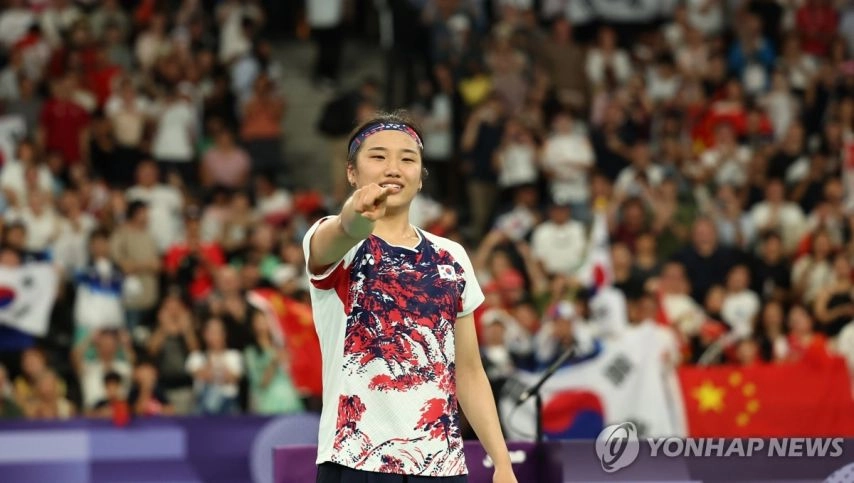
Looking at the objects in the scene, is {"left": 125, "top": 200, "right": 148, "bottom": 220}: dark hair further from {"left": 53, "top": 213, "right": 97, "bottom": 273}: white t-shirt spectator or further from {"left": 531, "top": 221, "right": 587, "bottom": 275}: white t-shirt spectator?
Answer: {"left": 531, "top": 221, "right": 587, "bottom": 275}: white t-shirt spectator

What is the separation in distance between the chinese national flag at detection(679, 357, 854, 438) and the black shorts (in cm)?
800

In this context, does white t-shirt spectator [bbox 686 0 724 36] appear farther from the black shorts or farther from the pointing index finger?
the pointing index finger

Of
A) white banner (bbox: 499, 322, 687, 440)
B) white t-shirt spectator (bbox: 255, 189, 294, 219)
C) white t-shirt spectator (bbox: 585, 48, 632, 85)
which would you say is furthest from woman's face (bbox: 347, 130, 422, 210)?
white t-shirt spectator (bbox: 585, 48, 632, 85)

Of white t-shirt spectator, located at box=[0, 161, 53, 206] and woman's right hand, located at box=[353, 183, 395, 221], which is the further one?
white t-shirt spectator, located at box=[0, 161, 53, 206]

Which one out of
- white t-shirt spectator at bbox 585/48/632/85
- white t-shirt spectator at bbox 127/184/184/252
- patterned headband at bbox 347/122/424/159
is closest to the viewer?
patterned headband at bbox 347/122/424/159

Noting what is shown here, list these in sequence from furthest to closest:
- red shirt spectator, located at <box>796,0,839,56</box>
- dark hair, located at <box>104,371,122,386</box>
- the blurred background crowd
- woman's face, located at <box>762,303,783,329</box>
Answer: red shirt spectator, located at <box>796,0,839,56</box> < woman's face, located at <box>762,303,783,329</box> < the blurred background crowd < dark hair, located at <box>104,371,122,386</box>

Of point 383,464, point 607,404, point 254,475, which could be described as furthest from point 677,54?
point 383,464

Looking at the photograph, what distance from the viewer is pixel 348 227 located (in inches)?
163

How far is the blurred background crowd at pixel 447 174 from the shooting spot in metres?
12.8

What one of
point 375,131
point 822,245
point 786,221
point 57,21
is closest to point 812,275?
point 822,245

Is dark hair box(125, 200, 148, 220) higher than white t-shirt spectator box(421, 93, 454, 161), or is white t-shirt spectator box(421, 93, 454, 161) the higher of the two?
white t-shirt spectator box(421, 93, 454, 161)

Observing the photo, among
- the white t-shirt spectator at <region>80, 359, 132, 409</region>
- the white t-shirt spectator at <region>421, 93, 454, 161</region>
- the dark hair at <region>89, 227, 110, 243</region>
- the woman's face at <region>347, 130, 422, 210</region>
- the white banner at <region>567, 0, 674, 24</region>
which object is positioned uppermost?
the white banner at <region>567, 0, 674, 24</region>

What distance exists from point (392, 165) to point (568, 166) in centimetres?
1142

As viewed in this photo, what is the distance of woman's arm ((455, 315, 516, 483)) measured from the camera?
4.70m
